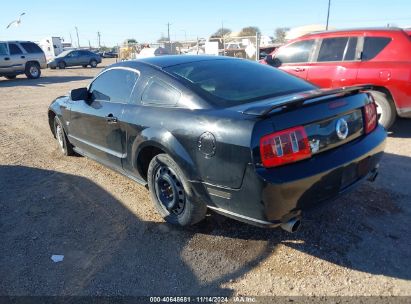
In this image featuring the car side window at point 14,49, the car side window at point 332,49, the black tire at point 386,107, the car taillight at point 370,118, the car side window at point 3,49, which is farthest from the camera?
the car side window at point 14,49

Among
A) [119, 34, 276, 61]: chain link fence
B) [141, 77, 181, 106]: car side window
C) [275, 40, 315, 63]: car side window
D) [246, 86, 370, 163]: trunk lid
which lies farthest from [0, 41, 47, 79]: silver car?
[246, 86, 370, 163]: trunk lid

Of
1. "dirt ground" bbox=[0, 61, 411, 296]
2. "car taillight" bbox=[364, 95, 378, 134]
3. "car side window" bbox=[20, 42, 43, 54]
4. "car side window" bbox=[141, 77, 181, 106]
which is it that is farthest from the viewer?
"car side window" bbox=[20, 42, 43, 54]

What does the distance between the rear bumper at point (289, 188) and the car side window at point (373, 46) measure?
3.61 metres

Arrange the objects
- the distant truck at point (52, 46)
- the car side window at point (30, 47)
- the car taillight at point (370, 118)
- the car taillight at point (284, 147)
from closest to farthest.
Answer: the car taillight at point (284, 147), the car taillight at point (370, 118), the car side window at point (30, 47), the distant truck at point (52, 46)

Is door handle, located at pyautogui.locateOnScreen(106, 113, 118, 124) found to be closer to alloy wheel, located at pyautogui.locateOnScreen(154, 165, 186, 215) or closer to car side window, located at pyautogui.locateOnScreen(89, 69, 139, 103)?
car side window, located at pyautogui.locateOnScreen(89, 69, 139, 103)

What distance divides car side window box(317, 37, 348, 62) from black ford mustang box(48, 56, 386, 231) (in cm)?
297

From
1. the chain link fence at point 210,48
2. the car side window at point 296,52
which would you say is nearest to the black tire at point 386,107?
the car side window at point 296,52

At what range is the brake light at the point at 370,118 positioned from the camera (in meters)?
3.12

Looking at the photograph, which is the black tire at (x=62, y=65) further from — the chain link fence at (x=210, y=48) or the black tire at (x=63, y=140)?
the black tire at (x=63, y=140)

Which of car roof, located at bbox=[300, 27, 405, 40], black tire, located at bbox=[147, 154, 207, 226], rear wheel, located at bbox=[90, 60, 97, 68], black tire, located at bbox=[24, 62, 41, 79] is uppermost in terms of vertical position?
car roof, located at bbox=[300, 27, 405, 40]

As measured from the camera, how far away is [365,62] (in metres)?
5.91

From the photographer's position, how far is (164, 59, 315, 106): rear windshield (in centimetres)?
314

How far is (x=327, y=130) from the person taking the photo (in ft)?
8.89

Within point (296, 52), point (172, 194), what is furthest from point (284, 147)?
point (296, 52)
